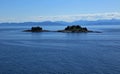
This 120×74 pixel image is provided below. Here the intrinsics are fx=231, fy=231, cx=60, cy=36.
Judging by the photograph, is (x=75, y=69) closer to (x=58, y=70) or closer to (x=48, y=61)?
(x=58, y=70)

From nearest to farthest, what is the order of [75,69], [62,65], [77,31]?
[75,69] → [62,65] → [77,31]

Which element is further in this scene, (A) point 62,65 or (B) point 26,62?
(B) point 26,62

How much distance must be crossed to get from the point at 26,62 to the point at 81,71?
10.8 metres

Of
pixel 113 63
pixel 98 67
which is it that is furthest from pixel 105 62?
pixel 98 67

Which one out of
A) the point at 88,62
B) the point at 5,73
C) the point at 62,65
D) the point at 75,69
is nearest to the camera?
the point at 5,73

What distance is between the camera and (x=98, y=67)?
34.2m

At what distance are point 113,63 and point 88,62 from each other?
159 inches

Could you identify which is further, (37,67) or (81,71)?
(37,67)

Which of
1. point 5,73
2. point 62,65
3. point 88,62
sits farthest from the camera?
point 88,62

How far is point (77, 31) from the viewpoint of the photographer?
144 metres

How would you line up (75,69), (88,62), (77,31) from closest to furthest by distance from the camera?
(75,69)
(88,62)
(77,31)

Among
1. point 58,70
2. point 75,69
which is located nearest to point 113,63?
Answer: point 75,69

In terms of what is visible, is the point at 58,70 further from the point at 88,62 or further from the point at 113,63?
the point at 113,63

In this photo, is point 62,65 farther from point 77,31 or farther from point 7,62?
point 77,31
